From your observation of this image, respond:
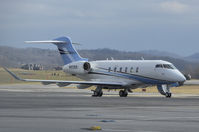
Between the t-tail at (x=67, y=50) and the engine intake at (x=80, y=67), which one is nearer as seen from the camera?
the engine intake at (x=80, y=67)

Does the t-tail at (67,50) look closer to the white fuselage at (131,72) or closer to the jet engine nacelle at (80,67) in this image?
the white fuselage at (131,72)

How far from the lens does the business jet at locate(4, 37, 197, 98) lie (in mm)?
48312

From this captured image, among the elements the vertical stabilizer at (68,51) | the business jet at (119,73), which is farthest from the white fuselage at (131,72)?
the vertical stabilizer at (68,51)

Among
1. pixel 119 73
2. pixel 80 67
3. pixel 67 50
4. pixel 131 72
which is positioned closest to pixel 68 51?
pixel 67 50

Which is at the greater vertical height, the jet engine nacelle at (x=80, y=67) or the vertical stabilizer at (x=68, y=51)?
the vertical stabilizer at (x=68, y=51)

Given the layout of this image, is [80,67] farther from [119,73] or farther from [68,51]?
[119,73]

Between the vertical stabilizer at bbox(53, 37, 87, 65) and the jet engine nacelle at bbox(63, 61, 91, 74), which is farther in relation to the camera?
the vertical stabilizer at bbox(53, 37, 87, 65)

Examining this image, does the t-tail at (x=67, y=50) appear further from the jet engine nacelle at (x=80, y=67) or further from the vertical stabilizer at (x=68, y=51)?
the jet engine nacelle at (x=80, y=67)

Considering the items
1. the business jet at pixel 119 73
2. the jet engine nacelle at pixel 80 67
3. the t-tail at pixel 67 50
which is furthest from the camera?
the t-tail at pixel 67 50

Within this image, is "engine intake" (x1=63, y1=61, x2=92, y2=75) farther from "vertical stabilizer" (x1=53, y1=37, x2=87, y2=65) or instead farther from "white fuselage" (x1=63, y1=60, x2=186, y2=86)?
"vertical stabilizer" (x1=53, y1=37, x2=87, y2=65)

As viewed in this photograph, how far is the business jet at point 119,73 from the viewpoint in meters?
48.3

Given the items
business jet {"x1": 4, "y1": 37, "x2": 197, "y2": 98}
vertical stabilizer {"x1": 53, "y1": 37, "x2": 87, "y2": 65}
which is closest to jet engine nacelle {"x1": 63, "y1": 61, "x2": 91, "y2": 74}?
business jet {"x1": 4, "y1": 37, "x2": 197, "y2": 98}

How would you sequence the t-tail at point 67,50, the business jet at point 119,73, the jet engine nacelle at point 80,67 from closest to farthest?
1. the business jet at point 119,73
2. the jet engine nacelle at point 80,67
3. the t-tail at point 67,50

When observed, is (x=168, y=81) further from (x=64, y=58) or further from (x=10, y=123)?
(x=10, y=123)
